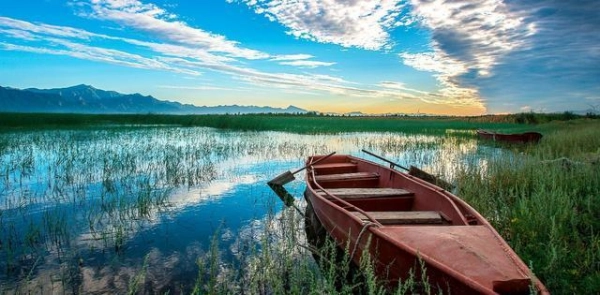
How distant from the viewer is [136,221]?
7.43 m

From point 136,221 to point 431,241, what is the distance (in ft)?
20.0

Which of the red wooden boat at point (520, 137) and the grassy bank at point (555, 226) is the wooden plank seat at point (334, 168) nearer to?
the grassy bank at point (555, 226)

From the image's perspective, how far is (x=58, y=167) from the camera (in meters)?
12.6

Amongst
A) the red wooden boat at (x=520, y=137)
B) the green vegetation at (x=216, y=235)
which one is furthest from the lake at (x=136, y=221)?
the red wooden boat at (x=520, y=137)

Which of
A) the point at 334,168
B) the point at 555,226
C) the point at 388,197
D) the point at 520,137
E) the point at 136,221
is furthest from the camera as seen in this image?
the point at 520,137

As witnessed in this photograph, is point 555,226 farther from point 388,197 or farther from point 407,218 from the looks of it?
point 388,197

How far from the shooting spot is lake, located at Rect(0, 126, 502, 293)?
5.09 meters

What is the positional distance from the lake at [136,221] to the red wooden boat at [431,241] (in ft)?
3.98

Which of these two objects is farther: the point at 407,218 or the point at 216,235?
the point at 216,235

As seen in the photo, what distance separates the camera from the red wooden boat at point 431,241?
3.03 meters

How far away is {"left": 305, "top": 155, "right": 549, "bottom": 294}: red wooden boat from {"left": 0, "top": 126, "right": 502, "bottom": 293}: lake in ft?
3.98

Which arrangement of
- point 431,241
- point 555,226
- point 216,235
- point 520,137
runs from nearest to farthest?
point 431,241, point 555,226, point 216,235, point 520,137

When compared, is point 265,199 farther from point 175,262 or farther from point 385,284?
point 385,284

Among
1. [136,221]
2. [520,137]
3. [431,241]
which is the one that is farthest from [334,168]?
[520,137]
